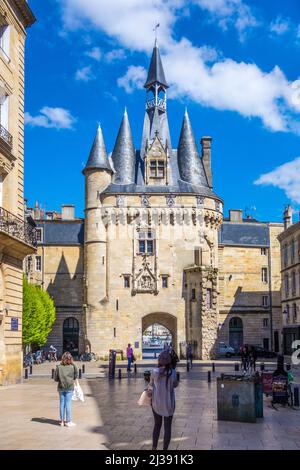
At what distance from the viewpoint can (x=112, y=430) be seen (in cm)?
1223

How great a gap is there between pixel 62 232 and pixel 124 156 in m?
10.3

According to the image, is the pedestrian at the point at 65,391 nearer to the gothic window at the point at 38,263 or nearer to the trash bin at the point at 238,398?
the trash bin at the point at 238,398

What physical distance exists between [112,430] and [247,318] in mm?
46217

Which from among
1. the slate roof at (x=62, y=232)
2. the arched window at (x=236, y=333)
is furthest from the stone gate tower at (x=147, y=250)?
the arched window at (x=236, y=333)

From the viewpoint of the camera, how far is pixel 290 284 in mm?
50125

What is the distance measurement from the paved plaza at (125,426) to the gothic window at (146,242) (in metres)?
29.8

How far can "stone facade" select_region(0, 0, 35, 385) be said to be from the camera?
2122 cm

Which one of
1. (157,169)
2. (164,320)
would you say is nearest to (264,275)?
(164,320)

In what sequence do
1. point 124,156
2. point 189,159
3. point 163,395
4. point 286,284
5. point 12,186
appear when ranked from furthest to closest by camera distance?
point 189,159
point 124,156
point 286,284
point 12,186
point 163,395

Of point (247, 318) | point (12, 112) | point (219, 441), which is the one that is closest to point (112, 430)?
point (219, 441)

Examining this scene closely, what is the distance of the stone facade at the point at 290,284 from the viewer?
47.8m

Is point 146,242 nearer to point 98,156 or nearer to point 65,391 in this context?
point 98,156

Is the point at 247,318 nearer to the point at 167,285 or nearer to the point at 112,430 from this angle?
the point at 167,285

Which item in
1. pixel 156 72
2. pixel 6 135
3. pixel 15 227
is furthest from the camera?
Result: pixel 156 72
